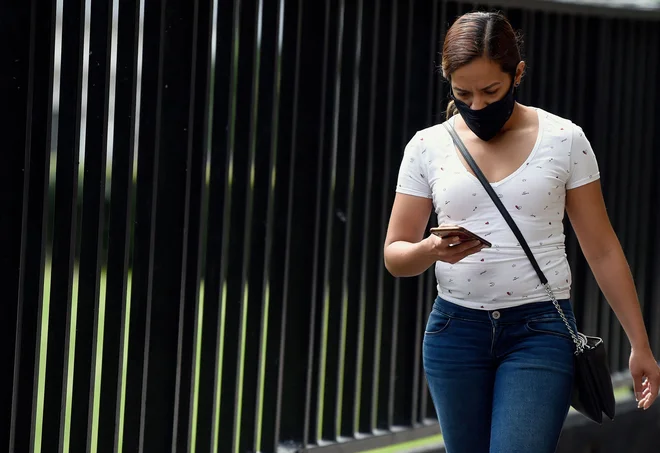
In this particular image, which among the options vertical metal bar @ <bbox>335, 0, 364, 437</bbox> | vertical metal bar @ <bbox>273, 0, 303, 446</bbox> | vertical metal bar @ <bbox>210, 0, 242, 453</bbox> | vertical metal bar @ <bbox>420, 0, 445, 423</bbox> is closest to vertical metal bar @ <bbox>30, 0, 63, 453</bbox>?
vertical metal bar @ <bbox>210, 0, 242, 453</bbox>

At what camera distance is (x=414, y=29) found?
543 cm

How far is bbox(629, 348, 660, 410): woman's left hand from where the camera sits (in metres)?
3.43

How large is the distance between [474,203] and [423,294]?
239 cm

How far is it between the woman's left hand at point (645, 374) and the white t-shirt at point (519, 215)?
32 centimetres

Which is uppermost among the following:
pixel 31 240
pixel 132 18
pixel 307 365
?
pixel 132 18

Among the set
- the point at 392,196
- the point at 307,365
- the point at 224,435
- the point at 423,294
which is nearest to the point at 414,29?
the point at 392,196

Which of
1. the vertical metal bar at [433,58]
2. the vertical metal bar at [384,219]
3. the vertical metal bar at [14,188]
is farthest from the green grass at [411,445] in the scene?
the vertical metal bar at [14,188]

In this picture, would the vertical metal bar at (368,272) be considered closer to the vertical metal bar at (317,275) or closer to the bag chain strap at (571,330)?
the vertical metal bar at (317,275)

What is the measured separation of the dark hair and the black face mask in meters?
0.10

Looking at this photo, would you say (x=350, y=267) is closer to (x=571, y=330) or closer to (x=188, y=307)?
(x=188, y=307)

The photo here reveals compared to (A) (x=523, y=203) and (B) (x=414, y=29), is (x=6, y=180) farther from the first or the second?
(B) (x=414, y=29)

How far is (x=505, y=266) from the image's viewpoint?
3.34 m

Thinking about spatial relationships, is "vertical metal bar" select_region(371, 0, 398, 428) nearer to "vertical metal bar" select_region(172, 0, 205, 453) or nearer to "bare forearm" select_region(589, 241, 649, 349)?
"vertical metal bar" select_region(172, 0, 205, 453)

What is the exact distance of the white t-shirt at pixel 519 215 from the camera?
3.32m
